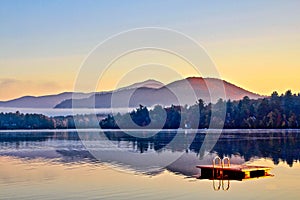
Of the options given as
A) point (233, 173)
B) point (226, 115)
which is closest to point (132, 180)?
point (233, 173)

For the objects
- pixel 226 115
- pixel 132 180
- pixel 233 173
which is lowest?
pixel 132 180

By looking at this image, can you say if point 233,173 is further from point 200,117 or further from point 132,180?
point 200,117

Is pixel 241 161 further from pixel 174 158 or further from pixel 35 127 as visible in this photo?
pixel 35 127

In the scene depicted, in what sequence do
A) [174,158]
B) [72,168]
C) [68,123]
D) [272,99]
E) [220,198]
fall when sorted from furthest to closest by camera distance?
[68,123], [272,99], [174,158], [72,168], [220,198]

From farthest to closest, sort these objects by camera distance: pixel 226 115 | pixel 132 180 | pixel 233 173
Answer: pixel 226 115
pixel 233 173
pixel 132 180

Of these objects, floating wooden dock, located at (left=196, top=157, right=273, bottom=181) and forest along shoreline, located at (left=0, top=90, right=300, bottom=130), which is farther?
forest along shoreline, located at (left=0, top=90, right=300, bottom=130)

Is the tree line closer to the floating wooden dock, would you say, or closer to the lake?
the lake

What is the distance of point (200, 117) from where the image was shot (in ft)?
372

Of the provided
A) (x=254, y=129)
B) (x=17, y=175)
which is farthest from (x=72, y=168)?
(x=254, y=129)

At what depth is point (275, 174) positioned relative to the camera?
1031 inches

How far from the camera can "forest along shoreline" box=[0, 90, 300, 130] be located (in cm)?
9569

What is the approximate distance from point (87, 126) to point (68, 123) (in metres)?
9.30


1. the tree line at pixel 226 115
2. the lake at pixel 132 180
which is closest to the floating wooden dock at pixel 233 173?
the lake at pixel 132 180

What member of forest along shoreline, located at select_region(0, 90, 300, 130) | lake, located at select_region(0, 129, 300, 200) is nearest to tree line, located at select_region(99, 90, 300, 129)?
forest along shoreline, located at select_region(0, 90, 300, 130)
